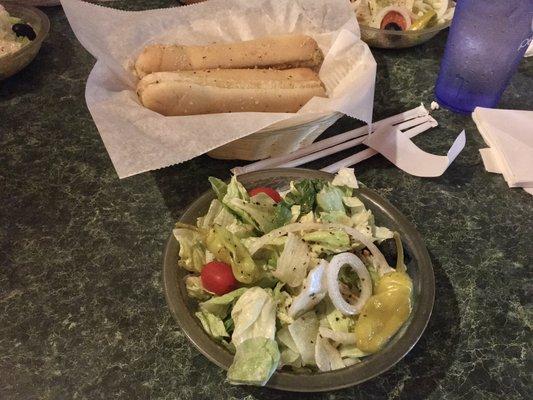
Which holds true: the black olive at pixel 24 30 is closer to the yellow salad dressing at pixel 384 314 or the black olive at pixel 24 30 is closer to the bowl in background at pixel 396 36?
the bowl in background at pixel 396 36

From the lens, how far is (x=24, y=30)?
4.15 ft

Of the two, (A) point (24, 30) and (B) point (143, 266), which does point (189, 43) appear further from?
(B) point (143, 266)

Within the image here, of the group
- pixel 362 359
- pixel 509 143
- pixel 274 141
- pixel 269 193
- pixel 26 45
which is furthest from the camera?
pixel 26 45

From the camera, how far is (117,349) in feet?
2.58

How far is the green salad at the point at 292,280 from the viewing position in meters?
0.69

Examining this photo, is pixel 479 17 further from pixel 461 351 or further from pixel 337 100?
pixel 461 351

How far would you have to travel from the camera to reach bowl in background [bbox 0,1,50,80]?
1208 millimetres

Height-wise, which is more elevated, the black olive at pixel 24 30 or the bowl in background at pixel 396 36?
the black olive at pixel 24 30

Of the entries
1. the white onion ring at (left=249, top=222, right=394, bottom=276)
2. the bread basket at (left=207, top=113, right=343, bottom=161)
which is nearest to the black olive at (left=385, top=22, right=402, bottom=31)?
the bread basket at (left=207, top=113, right=343, bottom=161)

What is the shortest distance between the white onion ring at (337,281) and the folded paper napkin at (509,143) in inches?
19.8

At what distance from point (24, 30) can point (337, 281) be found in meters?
1.02

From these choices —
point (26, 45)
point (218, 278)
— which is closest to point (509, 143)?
point (218, 278)

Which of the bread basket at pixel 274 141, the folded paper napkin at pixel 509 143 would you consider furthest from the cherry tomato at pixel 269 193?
the folded paper napkin at pixel 509 143

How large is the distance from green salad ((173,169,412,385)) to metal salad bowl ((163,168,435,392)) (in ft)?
0.05
